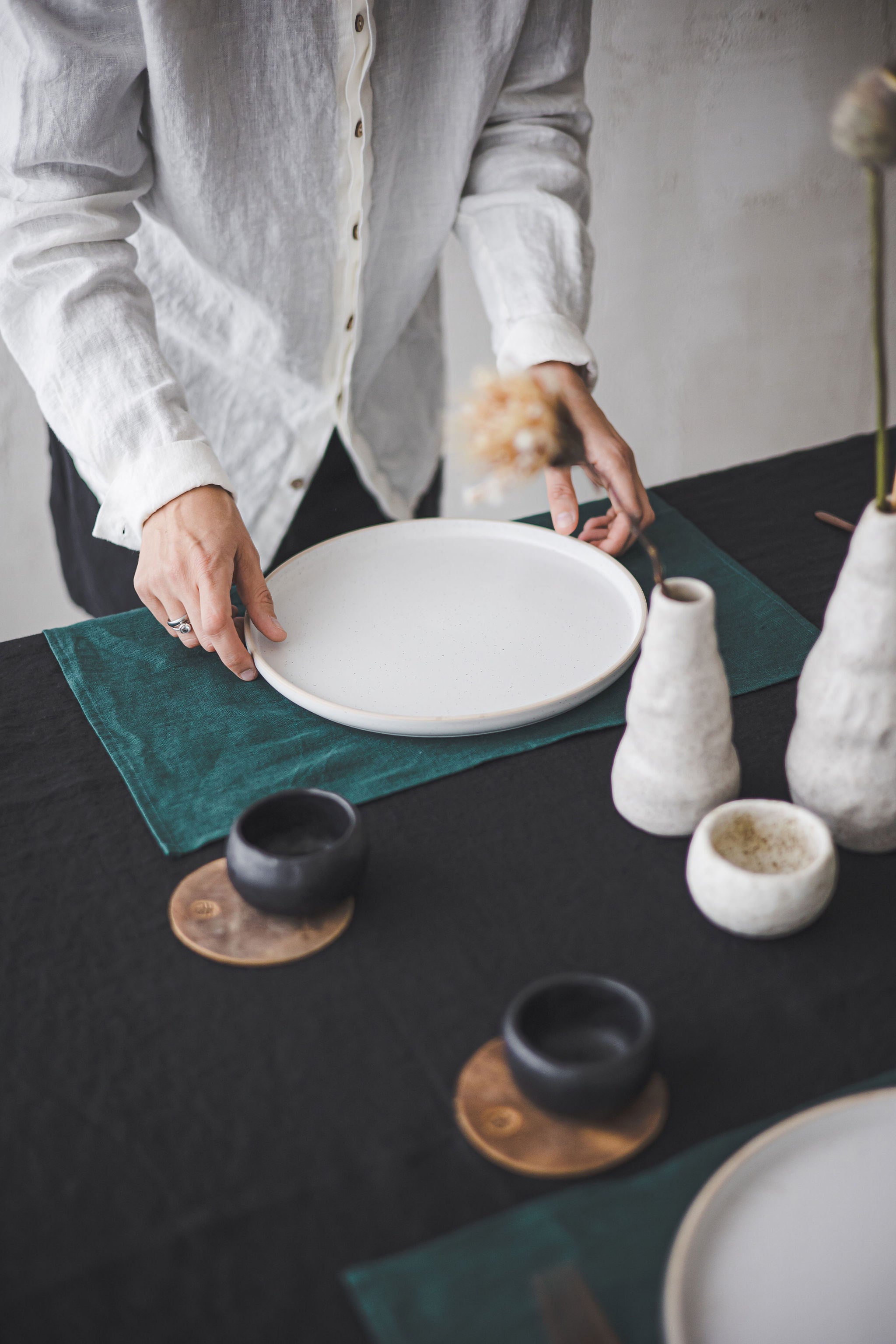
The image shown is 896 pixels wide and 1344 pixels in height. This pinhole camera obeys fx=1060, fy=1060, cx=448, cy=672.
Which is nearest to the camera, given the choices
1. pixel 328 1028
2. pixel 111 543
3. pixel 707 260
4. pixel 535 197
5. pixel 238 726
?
pixel 328 1028

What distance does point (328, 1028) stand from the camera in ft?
2.17

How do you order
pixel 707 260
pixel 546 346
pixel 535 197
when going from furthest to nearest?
pixel 707 260, pixel 535 197, pixel 546 346

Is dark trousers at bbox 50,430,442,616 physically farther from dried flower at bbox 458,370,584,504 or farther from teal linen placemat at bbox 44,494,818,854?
dried flower at bbox 458,370,584,504

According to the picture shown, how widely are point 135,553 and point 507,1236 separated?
1.08 meters

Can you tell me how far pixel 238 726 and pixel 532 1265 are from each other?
51 cm

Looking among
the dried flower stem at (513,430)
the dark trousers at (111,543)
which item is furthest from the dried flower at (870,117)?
the dark trousers at (111,543)

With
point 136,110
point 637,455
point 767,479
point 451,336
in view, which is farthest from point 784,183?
point 136,110

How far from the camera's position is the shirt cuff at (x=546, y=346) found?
3.80ft

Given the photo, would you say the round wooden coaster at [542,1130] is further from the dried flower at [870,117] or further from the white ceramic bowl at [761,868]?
the dried flower at [870,117]

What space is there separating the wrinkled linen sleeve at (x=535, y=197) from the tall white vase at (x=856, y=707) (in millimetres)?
574

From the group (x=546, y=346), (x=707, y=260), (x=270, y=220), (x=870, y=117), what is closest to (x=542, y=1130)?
(x=870, y=117)

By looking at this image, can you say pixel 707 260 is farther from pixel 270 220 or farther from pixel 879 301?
pixel 879 301

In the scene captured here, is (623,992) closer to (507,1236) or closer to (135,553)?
(507,1236)

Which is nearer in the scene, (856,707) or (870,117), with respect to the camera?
(870,117)
